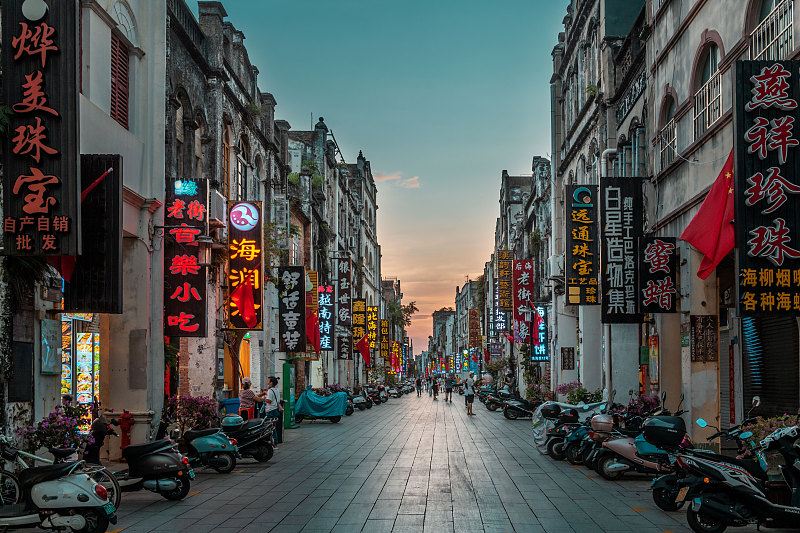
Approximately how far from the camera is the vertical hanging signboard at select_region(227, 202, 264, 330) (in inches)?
906

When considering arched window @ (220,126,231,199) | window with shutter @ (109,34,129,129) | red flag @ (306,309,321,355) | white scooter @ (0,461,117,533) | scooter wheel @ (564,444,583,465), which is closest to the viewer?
white scooter @ (0,461,117,533)

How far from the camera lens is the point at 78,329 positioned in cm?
1830

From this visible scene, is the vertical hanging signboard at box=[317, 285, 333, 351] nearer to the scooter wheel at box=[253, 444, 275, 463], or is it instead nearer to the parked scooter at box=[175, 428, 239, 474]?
the scooter wheel at box=[253, 444, 275, 463]

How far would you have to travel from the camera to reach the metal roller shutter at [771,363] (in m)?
14.8

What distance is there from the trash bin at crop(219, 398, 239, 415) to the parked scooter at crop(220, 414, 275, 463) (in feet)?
13.6

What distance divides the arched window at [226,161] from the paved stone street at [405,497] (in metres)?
8.28

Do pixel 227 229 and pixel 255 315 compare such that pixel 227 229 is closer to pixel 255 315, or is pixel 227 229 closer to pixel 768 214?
pixel 255 315

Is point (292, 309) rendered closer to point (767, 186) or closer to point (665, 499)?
point (665, 499)

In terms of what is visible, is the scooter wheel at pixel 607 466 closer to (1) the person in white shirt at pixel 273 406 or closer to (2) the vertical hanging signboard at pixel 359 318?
(1) the person in white shirt at pixel 273 406

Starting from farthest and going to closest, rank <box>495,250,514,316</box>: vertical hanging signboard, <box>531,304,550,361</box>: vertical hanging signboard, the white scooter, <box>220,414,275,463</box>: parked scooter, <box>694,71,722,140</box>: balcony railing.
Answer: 1. <box>495,250,514,316</box>: vertical hanging signboard
2. <box>531,304,550,361</box>: vertical hanging signboard
3. <box>220,414,275,463</box>: parked scooter
4. <box>694,71,722,140</box>: balcony railing
5. the white scooter

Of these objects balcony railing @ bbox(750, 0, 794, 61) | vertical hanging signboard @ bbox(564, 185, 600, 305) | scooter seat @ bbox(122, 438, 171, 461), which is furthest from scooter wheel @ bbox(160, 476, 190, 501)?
vertical hanging signboard @ bbox(564, 185, 600, 305)

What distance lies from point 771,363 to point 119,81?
43.4ft

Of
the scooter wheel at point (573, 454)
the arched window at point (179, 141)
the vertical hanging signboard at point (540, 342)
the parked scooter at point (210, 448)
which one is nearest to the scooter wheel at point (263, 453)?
the parked scooter at point (210, 448)

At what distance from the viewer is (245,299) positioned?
2308cm
